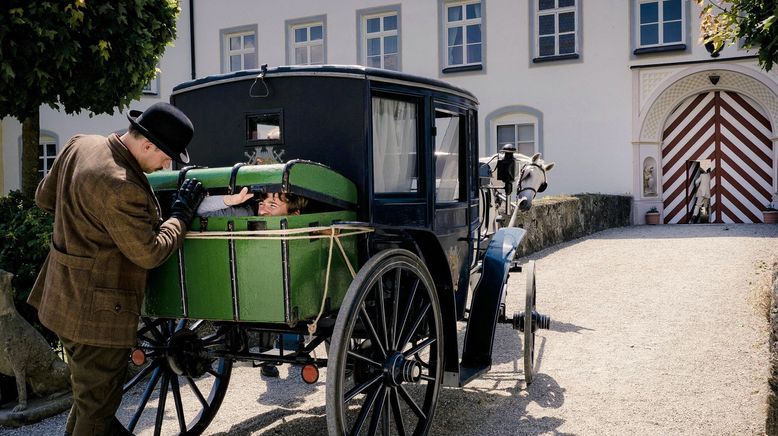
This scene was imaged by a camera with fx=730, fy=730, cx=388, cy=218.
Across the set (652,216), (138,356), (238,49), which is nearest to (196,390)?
(138,356)

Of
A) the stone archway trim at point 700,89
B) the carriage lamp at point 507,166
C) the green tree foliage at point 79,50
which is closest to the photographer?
the carriage lamp at point 507,166

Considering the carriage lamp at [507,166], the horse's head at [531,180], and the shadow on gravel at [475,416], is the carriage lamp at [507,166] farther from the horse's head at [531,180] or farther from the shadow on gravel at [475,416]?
the horse's head at [531,180]

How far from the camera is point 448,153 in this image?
473 cm

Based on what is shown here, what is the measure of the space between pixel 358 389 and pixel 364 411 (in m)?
0.11

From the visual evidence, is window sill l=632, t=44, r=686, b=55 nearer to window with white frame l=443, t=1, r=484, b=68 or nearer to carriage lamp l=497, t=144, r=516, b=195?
window with white frame l=443, t=1, r=484, b=68

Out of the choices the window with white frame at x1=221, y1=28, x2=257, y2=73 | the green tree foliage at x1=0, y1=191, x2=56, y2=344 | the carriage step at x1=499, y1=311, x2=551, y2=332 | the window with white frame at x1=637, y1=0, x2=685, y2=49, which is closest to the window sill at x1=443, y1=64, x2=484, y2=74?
the window with white frame at x1=637, y1=0, x2=685, y2=49

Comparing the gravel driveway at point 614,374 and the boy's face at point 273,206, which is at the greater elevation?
the boy's face at point 273,206

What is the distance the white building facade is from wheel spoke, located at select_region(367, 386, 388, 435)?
46.9 ft

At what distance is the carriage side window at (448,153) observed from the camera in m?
4.59

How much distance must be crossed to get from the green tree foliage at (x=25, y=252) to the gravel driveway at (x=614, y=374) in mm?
932

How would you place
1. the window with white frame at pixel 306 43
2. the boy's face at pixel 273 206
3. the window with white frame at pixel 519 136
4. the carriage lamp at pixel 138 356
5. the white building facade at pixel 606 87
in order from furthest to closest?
the window with white frame at pixel 306 43
the window with white frame at pixel 519 136
the white building facade at pixel 606 87
the carriage lamp at pixel 138 356
the boy's face at pixel 273 206

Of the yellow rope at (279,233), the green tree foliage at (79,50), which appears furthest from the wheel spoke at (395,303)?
the green tree foliage at (79,50)

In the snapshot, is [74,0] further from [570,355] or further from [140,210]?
[570,355]

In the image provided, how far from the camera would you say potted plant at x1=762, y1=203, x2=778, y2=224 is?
630 inches
